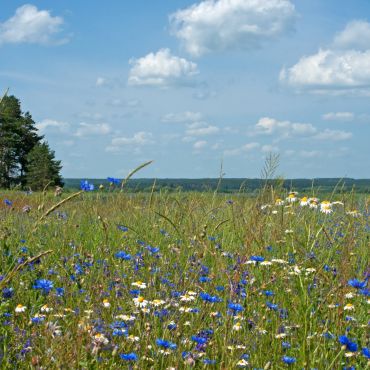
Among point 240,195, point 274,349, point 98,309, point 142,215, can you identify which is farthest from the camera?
point 240,195

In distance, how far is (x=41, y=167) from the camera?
180 feet

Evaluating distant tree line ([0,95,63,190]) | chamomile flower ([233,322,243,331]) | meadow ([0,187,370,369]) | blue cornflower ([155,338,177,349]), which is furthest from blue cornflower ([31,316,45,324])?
distant tree line ([0,95,63,190])

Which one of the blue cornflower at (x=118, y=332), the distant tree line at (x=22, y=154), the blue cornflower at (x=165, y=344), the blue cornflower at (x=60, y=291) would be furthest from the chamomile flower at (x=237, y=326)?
the distant tree line at (x=22, y=154)

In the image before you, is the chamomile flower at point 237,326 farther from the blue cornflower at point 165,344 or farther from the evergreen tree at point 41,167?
the evergreen tree at point 41,167

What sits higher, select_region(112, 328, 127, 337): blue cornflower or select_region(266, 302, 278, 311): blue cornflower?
select_region(266, 302, 278, 311): blue cornflower

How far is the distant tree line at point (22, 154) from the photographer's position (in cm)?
5519

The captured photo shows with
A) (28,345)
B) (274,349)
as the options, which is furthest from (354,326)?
(28,345)

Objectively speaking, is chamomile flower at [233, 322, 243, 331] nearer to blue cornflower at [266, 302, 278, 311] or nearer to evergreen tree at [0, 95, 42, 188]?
blue cornflower at [266, 302, 278, 311]

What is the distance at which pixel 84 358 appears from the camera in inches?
98.0

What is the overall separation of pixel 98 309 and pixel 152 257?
5.40 ft

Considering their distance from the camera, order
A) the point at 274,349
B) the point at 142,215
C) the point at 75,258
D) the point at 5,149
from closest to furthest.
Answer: the point at 274,349, the point at 75,258, the point at 142,215, the point at 5,149

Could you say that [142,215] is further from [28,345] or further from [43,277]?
[28,345]

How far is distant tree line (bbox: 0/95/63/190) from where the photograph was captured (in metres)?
55.2

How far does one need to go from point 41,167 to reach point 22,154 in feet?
23.7
